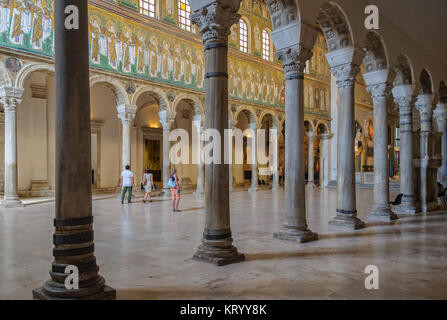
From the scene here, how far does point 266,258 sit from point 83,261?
109 inches

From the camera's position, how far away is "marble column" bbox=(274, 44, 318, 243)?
6.57 m

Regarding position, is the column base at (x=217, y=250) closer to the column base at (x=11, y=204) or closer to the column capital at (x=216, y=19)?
the column capital at (x=216, y=19)

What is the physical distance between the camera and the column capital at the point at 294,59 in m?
6.59

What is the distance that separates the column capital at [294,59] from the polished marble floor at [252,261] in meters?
3.16

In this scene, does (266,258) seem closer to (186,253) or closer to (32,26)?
(186,253)

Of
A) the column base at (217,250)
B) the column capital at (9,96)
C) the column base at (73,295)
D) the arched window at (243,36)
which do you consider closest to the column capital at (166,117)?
the column capital at (9,96)

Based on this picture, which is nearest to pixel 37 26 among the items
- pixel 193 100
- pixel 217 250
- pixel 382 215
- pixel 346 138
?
pixel 193 100

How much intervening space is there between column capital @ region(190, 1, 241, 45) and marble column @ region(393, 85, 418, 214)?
7.80m

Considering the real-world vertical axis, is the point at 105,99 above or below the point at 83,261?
above

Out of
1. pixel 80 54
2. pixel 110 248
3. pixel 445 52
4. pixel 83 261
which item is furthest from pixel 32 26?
pixel 445 52

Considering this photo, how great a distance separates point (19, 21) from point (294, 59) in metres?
10.7

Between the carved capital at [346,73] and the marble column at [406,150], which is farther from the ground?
the carved capital at [346,73]

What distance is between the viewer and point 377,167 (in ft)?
30.7

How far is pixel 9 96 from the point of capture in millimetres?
12242
